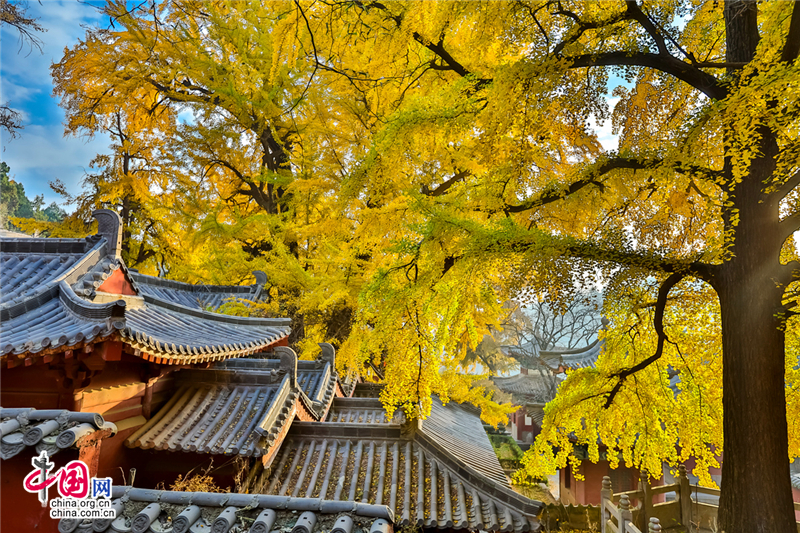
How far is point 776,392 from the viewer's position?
12.5 feet

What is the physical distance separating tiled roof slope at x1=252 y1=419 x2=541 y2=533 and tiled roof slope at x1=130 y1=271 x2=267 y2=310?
4931mm

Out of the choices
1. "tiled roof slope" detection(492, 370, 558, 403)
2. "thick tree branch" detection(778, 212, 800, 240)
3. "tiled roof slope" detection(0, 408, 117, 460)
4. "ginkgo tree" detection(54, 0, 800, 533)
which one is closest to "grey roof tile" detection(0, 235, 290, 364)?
"tiled roof slope" detection(0, 408, 117, 460)

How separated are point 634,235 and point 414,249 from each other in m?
2.83

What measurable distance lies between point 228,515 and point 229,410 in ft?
12.3

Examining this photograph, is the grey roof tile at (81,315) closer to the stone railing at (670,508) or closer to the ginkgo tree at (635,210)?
the ginkgo tree at (635,210)

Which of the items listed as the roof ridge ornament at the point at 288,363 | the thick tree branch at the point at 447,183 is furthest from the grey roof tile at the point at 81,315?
the thick tree branch at the point at 447,183

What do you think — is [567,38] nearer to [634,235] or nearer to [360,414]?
[634,235]

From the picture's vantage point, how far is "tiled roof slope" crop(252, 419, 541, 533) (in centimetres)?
492

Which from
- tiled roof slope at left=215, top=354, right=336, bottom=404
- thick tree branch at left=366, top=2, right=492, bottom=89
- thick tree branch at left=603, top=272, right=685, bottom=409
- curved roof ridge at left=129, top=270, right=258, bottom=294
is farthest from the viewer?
curved roof ridge at left=129, top=270, right=258, bottom=294

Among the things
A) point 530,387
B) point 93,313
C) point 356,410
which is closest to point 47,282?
point 93,313

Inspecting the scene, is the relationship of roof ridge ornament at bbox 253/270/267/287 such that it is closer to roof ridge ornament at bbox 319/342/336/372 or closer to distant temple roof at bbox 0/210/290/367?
roof ridge ornament at bbox 319/342/336/372

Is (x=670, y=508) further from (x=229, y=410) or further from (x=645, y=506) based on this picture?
(x=229, y=410)

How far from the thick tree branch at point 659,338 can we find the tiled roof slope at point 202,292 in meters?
8.08

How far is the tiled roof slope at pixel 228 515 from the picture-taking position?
271 cm
